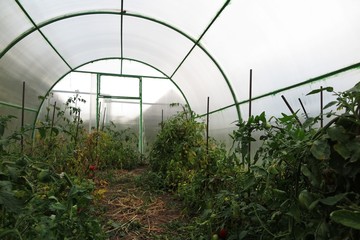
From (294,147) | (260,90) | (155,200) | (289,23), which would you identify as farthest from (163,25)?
(294,147)

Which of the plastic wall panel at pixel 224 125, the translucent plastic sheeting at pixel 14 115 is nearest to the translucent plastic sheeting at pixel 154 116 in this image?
the plastic wall panel at pixel 224 125

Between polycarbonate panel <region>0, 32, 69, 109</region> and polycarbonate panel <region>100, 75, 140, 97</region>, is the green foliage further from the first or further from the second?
polycarbonate panel <region>100, 75, 140, 97</region>

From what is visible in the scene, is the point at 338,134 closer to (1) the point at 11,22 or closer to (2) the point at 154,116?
(1) the point at 11,22

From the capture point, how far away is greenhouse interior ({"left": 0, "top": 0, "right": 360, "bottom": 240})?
1.05 metres

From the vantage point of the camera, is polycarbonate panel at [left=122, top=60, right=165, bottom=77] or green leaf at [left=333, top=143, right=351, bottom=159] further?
polycarbonate panel at [left=122, top=60, right=165, bottom=77]

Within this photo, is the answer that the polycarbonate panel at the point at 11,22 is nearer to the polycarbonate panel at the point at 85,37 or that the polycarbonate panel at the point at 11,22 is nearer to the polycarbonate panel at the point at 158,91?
the polycarbonate panel at the point at 85,37

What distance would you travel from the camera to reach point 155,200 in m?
3.63

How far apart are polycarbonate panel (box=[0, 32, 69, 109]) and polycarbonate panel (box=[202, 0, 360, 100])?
321 cm

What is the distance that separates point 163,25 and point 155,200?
328cm

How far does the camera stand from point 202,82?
585cm

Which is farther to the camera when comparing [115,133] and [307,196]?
[115,133]

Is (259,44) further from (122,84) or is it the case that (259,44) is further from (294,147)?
(122,84)

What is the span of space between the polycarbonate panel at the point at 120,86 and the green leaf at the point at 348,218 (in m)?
7.20

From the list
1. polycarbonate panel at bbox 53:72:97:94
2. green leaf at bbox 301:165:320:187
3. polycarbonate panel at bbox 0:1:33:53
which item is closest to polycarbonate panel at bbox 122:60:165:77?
polycarbonate panel at bbox 53:72:97:94
